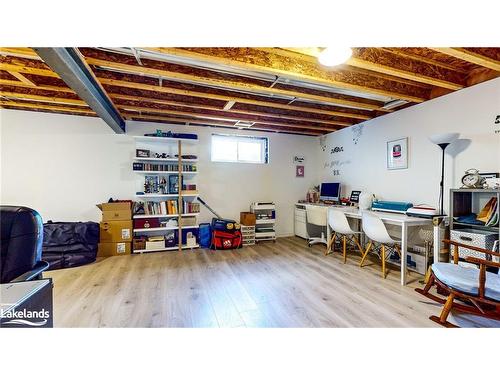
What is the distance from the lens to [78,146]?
394 cm

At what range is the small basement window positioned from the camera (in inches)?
188

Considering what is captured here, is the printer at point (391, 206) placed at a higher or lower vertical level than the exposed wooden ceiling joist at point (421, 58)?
lower

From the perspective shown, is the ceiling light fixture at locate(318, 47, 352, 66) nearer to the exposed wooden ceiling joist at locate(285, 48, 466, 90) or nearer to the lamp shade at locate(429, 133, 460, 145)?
the exposed wooden ceiling joist at locate(285, 48, 466, 90)

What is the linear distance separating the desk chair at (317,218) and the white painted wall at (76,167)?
1.49 m

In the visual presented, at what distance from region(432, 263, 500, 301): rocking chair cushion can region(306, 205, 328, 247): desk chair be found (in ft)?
6.89

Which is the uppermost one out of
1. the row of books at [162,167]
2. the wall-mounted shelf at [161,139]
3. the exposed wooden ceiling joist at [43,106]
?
the exposed wooden ceiling joist at [43,106]

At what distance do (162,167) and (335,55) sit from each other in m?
3.45

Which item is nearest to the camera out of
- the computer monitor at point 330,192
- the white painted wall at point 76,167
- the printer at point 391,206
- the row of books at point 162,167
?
the printer at point 391,206

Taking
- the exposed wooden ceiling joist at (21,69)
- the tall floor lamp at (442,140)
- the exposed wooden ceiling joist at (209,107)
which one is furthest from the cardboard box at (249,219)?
the exposed wooden ceiling joist at (21,69)

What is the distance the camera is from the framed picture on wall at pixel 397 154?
3.37 metres

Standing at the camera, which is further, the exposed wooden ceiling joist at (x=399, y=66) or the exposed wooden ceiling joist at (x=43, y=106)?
the exposed wooden ceiling joist at (x=43, y=106)

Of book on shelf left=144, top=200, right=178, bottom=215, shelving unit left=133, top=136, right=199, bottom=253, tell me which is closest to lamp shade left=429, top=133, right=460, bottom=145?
shelving unit left=133, top=136, right=199, bottom=253

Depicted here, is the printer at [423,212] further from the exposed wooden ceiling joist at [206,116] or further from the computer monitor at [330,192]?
the exposed wooden ceiling joist at [206,116]
